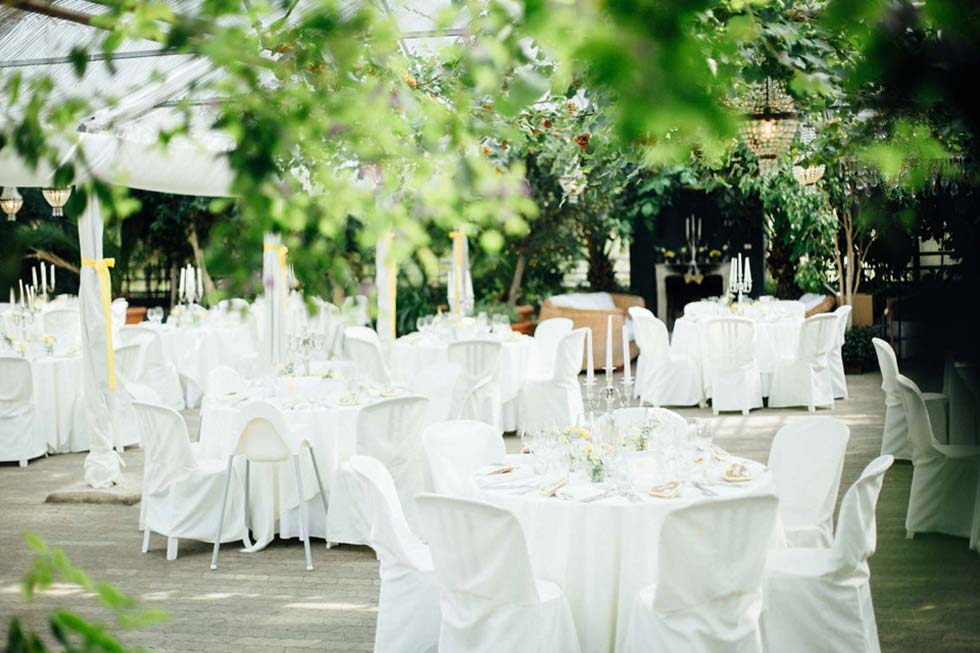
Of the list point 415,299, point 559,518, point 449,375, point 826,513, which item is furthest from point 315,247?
point 415,299

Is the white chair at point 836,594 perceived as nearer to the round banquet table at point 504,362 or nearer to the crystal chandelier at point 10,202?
the round banquet table at point 504,362

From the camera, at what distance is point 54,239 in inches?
664

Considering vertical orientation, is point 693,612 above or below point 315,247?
below

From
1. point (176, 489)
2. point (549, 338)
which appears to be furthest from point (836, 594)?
point (549, 338)

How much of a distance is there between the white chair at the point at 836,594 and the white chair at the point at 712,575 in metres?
0.42

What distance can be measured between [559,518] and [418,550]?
2.17ft

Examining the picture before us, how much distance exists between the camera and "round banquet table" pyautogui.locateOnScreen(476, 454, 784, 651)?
4.22m

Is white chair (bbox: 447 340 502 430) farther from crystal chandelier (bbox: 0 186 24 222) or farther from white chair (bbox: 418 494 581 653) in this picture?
crystal chandelier (bbox: 0 186 24 222)

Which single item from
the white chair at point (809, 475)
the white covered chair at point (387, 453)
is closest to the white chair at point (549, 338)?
the white covered chair at point (387, 453)

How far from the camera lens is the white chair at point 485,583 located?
3746 mm

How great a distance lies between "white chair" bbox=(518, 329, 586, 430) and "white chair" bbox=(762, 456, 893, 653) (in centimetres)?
526

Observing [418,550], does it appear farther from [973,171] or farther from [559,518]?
[973,171]

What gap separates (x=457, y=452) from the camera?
16.8 ft

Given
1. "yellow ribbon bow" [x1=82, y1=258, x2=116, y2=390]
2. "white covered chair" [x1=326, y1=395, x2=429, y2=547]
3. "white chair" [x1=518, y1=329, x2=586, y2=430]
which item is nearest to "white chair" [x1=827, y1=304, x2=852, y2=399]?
"white chair" [x1=518, y1=329, x2=586, y2=430]
